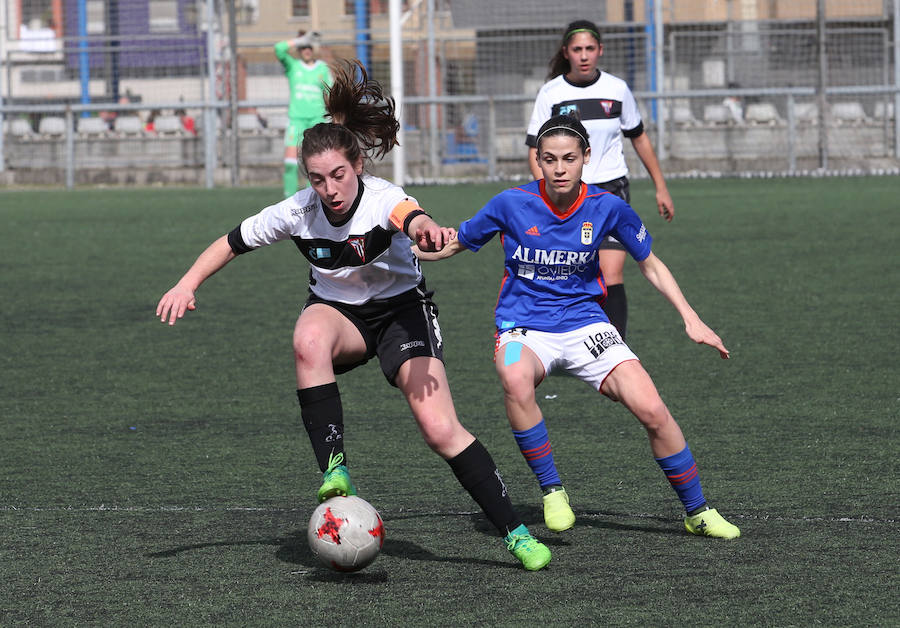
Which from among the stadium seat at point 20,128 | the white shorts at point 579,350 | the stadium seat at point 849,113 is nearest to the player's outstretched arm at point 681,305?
the white shorts at point 579,350

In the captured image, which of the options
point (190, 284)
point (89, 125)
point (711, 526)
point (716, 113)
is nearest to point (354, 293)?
point (190, 284)

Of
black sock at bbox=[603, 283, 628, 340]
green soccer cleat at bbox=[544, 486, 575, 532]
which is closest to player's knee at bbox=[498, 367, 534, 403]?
green soccer cleat at bbox=[544, 486, 575, 532]

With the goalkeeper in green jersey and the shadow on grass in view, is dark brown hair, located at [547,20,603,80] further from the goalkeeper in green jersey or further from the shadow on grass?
the goalkeeper in green jersey

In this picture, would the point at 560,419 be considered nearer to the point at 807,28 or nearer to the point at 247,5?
the point at 807,28

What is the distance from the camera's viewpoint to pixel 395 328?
489 centimetres

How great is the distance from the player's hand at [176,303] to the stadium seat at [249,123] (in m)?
21.5

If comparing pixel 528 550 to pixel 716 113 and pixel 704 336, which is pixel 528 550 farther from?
pixel 716 113

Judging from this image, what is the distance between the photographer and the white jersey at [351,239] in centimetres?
480

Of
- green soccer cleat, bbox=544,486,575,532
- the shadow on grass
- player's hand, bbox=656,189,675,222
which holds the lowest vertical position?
the shadow on grass

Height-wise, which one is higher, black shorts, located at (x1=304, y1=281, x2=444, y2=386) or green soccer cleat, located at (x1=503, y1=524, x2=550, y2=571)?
black shorts, located at (x1=304, y1=281, x2=444, y2=386)

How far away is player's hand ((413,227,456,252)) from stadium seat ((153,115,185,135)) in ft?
71.9

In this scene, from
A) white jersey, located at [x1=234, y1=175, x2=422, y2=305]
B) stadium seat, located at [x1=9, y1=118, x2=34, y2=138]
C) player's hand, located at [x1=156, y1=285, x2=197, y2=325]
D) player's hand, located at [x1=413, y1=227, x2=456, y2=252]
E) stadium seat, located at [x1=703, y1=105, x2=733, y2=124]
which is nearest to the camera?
player's hand, located at [x1=413, y1=227, x2=456, y2=252]

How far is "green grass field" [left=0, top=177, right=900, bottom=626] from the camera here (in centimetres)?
401

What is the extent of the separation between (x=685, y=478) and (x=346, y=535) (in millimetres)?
1183
